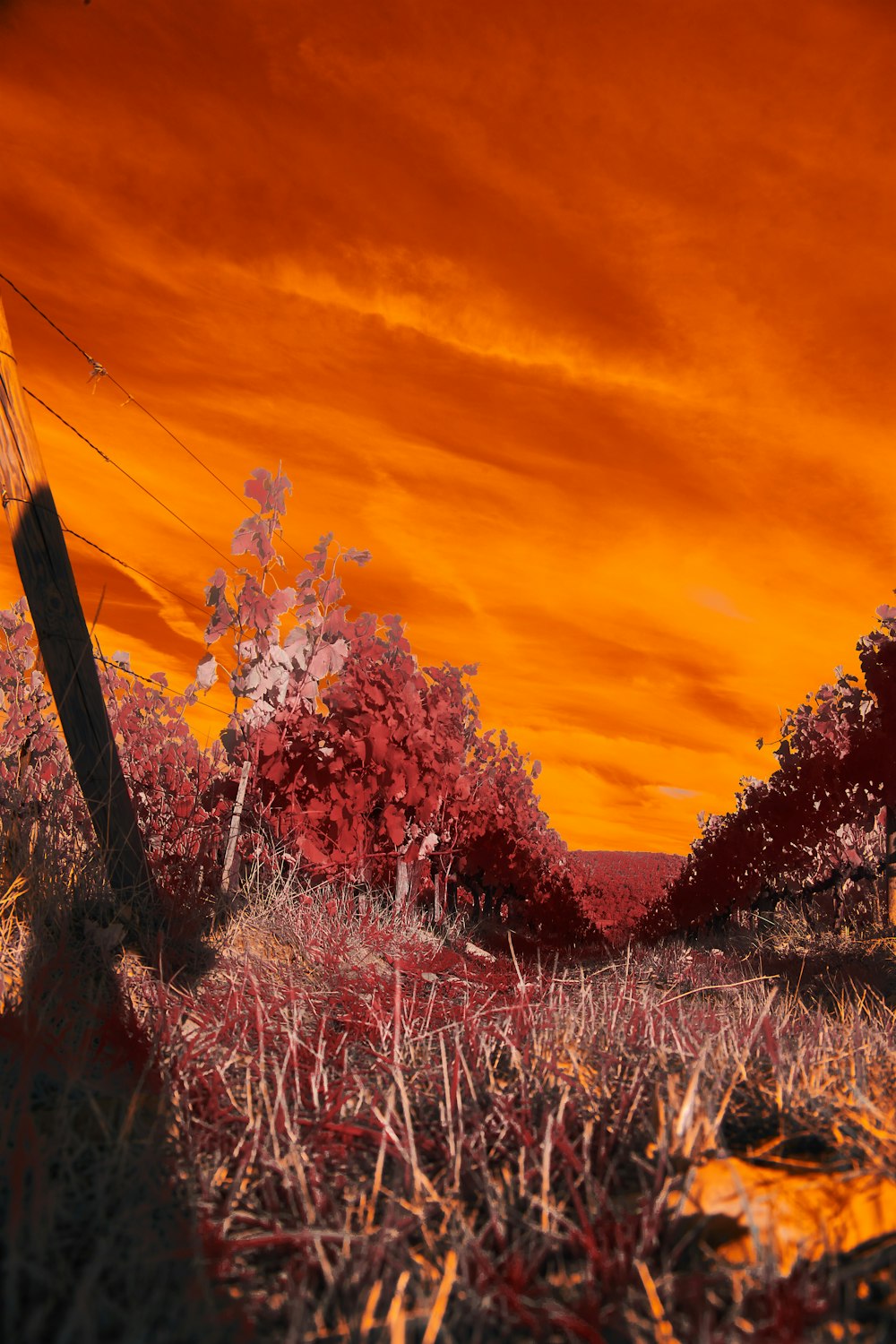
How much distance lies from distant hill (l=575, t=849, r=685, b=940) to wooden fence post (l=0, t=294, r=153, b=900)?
1655 cm

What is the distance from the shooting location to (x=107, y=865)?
5.38 m

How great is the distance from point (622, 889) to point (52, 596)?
27569 mm

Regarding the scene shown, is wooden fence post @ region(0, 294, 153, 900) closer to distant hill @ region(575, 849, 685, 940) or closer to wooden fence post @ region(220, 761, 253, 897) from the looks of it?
wooden fence post @ region(220, 761, 253, 897)

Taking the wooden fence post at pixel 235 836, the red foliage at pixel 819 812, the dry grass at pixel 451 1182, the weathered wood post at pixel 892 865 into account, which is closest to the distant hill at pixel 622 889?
the red foliage at pixel 819 812

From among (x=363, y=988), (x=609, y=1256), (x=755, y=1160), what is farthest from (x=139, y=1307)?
(x=363, y=988)

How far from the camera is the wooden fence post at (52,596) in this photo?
16.5ft

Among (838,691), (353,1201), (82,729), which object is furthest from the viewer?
(838,691)

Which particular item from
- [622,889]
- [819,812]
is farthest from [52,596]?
[622,889]

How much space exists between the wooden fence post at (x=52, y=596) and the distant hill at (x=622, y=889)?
1655cm

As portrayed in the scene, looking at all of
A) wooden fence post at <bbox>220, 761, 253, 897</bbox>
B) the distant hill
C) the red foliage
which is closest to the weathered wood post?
the red foliage

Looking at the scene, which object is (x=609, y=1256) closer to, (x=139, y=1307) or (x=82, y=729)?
(x=139, y=1307)

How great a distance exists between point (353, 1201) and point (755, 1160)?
3.67ft

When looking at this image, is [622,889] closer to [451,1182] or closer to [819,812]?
[819,812]

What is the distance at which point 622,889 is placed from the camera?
3009cm
